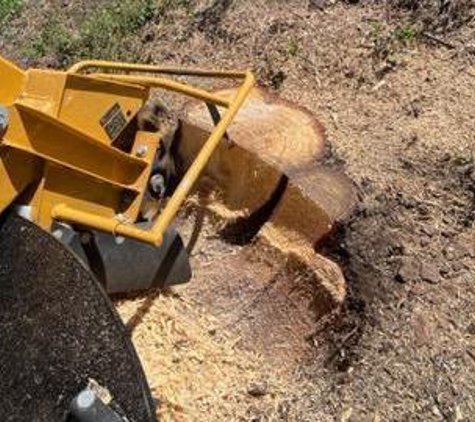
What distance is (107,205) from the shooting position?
373 cm

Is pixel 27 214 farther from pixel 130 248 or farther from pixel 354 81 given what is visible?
pixel 354 81

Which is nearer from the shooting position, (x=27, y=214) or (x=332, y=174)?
(x=27, y=214)

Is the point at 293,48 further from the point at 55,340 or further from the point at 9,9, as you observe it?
the point at 9,9

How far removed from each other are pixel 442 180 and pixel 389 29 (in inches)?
47.1

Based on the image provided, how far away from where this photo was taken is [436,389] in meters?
3.56

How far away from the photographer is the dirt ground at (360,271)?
12.1 feet

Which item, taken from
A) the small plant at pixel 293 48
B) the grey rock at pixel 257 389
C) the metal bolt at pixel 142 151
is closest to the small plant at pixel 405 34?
the small plant at pixel 293 48

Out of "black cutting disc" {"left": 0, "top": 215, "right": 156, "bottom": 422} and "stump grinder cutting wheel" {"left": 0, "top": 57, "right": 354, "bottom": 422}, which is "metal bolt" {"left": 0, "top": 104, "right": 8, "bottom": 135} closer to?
"stump grinder cutting wheel" {"left": 0, "top": 57, "right": 354, "bottom": 422}

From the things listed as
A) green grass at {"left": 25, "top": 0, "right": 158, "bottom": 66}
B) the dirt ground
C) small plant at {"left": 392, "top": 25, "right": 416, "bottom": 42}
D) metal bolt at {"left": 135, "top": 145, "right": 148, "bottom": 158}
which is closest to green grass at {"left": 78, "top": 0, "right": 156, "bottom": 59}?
green grass at {"left": 25, "top": 0, "right": 158, "bottom": 66}

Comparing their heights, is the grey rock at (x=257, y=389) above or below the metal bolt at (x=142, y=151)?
below

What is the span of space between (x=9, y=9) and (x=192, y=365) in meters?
4.28

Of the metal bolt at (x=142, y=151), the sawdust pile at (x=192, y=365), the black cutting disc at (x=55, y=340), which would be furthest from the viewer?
the metal bolt at (x=142, y=151)

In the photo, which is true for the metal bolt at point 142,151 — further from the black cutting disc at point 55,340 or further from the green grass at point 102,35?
the green grass at point 102,35

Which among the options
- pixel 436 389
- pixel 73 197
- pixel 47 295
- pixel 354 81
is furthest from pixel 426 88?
pixel 47 295
